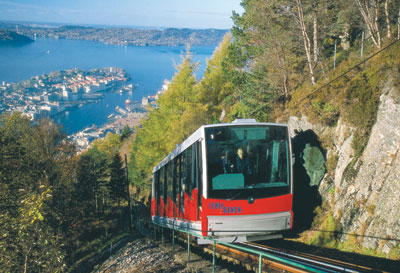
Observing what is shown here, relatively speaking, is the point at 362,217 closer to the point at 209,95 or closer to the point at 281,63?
the point at 281,63

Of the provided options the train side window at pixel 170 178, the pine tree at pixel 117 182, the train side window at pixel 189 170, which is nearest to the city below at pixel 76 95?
the pine tree at pixel 117 182

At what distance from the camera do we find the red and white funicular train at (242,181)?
24.1 ft

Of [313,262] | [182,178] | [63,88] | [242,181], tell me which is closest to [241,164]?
[242,181]

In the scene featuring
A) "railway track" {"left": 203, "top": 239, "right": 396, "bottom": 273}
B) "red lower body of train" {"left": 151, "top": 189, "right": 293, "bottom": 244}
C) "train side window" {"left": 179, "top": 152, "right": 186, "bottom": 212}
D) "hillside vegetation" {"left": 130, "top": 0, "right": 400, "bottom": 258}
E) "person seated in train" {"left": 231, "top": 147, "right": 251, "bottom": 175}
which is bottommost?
"railway track" {"left": 203, "top": 239, "right": 396, "bottom": 273}

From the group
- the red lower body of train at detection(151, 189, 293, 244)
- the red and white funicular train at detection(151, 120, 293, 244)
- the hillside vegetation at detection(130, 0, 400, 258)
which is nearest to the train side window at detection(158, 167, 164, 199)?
the red and white funicular train at detection(151, 120, 293, 244)

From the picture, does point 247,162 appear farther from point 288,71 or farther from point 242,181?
point 288,71

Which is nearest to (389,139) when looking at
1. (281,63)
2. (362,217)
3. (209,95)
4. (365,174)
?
(365,174)

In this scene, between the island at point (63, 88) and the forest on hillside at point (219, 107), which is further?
the island at point (63, 88)

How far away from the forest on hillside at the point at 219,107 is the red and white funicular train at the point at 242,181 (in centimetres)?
347

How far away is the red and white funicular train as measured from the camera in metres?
7.35

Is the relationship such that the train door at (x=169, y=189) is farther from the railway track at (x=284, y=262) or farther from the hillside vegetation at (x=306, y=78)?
the hillside vegetation at (x=306, y=78)

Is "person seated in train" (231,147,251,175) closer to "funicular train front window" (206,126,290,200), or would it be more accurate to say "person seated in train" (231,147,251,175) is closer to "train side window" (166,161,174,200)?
"funicular train front window" (206,126,290,200)

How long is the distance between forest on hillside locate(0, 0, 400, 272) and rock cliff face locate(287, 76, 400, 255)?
59cm

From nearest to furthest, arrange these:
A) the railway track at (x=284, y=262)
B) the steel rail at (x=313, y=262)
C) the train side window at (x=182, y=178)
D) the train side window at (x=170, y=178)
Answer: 1. the steel rail at (x=313, y=262)
2. the railway track at (x=284, y=262)
3. the train side window at (x=182, y=178)
4. the train side window at (x=170, y=178)
